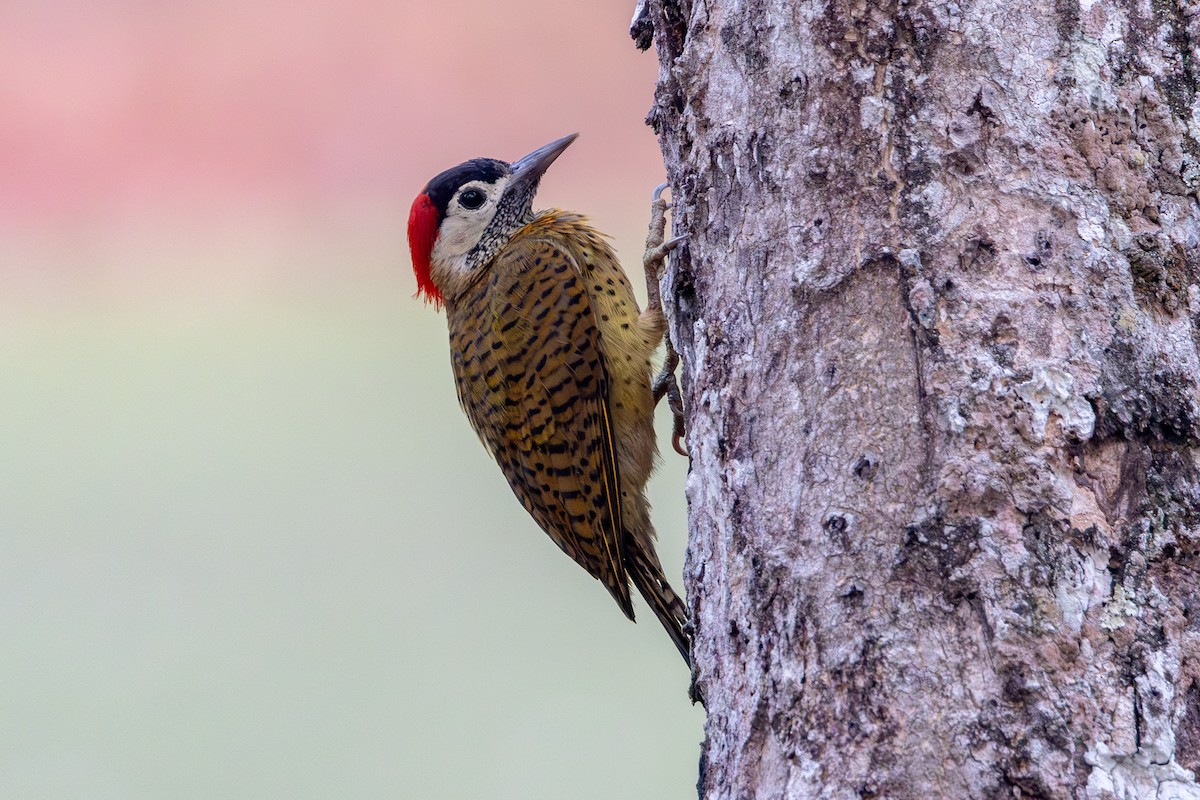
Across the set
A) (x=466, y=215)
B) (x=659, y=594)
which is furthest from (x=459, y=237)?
(x=659, y=594)

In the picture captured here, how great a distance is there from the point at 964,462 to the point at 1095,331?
0.23m

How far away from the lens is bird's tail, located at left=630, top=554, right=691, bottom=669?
285 cm

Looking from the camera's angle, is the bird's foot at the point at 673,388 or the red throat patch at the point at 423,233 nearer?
the bird's foot at the point at 673,388

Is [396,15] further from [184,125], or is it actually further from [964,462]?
[964,462]

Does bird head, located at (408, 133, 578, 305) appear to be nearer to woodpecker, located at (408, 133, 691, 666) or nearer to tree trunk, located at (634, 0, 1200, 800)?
woodpecker, located at (408, 133, 691, 666)

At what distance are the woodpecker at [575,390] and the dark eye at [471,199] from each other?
0.26 meters

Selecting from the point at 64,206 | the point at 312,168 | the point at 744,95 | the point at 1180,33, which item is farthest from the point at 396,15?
the point at 1180,33

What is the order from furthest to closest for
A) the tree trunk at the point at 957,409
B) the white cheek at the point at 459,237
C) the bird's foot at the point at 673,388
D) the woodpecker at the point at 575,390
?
1. the white cheek at the point at 459,237
2. the woodpecker at the point at 575,390
3. the bird's foot at the point at 673,388
4. the tree trunk at the point at 957,409

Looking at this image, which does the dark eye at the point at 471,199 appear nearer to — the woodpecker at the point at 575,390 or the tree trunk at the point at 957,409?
the woodpecker at the point at 575,390

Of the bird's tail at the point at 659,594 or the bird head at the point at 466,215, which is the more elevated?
the bird head at the point at 466,215

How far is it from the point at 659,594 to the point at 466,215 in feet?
4.23

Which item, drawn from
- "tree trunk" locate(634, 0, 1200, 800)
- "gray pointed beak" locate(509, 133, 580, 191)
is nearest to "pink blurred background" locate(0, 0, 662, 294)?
"gray pointed beak" locate(509, 133, 580, 191)

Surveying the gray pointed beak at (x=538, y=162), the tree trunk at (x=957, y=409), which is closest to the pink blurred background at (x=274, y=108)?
the gray pointed beak at (x=538, y=162)

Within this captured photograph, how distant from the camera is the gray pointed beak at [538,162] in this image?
3.60 metres
